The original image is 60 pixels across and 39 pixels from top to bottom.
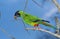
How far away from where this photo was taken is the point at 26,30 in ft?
5.16

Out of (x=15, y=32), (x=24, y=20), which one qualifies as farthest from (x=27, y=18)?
(x=15, y=32)

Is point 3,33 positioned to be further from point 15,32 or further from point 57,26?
point 57,26

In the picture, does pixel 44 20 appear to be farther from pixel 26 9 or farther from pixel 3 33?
pixel 3 33

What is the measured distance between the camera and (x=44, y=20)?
1.51 m

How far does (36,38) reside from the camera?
1582 mm

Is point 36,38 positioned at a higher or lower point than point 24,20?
lower

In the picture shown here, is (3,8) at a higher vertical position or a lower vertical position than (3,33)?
higher

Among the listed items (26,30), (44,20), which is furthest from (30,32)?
(44,20)

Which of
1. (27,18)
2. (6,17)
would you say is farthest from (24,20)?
(6,17)

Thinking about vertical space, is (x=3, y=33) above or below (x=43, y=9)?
below

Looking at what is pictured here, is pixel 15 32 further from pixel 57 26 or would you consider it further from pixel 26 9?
pixel 57 26

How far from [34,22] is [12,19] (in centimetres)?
15

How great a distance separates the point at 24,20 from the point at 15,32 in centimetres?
11

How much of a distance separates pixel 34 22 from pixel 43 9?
5.1 inches
